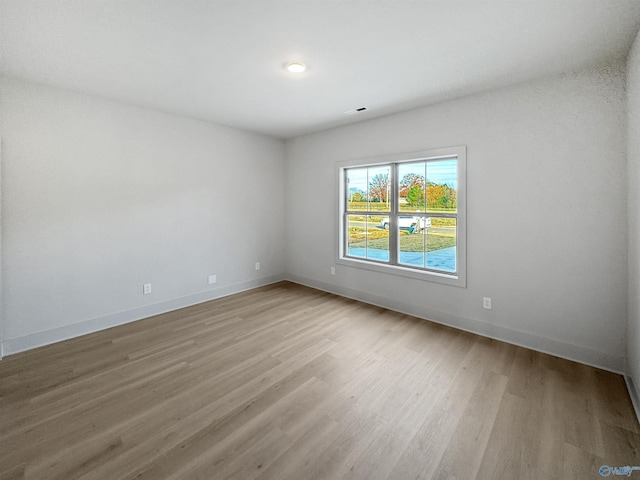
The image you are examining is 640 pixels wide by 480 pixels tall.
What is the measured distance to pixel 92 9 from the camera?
1782 millimetres

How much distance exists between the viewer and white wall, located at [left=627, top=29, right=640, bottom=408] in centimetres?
198

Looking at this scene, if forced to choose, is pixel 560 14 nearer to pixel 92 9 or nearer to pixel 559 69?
pixel 559 69

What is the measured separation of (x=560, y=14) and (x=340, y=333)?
10.2 feet

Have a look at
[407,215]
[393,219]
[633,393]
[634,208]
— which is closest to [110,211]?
[393,219]

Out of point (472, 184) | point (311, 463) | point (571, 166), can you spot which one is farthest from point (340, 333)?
point (571, 166)

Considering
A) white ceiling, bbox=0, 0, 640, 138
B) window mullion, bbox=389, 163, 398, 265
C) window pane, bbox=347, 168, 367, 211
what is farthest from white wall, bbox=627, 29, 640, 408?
window pane, bbox=347, 168, 367, 211

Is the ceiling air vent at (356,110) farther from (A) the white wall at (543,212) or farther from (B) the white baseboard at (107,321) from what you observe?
(B) the white baseboard at (107,321)

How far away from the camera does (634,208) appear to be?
2096 mm

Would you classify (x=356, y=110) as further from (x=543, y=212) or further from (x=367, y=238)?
(x=543, y=212)

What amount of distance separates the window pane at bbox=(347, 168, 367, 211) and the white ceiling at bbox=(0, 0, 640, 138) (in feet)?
4.37

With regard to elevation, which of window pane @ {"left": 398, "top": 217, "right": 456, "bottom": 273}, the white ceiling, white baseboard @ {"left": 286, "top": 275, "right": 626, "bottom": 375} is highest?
the white ceiling

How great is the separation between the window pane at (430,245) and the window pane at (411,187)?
0.27 meters

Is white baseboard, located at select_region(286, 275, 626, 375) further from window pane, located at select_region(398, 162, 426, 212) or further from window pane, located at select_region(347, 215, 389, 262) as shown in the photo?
window pane, located at select_region(398, 162, 426, 212)

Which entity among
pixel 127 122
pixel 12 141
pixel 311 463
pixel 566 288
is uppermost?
pixel 127 122
